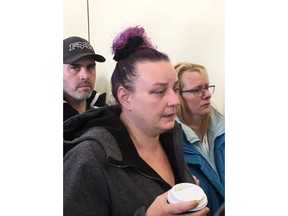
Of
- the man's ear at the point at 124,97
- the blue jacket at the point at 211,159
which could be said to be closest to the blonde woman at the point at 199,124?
the blue jacket at the point at 211,159

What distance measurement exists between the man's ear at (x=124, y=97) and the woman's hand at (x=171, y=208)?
242mm

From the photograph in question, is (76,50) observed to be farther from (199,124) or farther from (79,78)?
(199,124)

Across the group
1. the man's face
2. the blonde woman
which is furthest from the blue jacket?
the man's face

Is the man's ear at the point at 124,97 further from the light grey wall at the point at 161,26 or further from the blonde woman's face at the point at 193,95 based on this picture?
the blonde woman's face at the point at 193,95

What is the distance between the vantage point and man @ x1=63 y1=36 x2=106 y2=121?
0.58 meters

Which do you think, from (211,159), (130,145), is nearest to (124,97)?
(130,145)

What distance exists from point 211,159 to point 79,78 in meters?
0.33

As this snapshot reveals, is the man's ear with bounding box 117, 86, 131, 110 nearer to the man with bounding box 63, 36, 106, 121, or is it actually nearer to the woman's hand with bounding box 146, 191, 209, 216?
the man with bounding box 63, 36, 106, 121

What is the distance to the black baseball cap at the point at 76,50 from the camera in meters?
0.54

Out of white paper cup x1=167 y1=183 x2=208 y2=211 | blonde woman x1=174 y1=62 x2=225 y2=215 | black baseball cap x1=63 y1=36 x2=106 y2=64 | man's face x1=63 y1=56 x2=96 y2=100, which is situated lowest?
white paper cup x1=167 y1=183 x2=208 y2=211

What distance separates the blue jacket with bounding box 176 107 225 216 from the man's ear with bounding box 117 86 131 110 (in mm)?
133

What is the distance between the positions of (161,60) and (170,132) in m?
0.20

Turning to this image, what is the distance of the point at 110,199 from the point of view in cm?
64

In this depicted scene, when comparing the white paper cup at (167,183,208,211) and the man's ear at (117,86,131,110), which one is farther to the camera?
the man's ear at (117,86,131,110)
